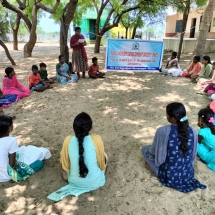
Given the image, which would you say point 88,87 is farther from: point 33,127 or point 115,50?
point 33,127

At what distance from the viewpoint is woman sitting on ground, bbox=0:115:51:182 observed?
2340 millimetres

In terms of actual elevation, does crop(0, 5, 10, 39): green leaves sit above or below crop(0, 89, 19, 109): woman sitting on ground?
above

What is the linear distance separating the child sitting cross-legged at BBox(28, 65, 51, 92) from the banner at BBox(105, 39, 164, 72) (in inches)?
78.7

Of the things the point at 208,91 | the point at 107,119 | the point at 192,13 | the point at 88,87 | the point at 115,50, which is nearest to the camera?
the point at 107,119

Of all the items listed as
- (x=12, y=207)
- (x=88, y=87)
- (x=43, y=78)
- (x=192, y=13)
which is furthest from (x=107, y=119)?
(x=192, y=13)

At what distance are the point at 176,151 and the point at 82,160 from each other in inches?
39.6

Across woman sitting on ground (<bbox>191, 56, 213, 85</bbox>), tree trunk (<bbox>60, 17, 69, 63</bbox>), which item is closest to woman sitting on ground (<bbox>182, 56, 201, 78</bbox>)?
woman sitting on ground (<bbox>191, 56, 213, 85</bbox>)

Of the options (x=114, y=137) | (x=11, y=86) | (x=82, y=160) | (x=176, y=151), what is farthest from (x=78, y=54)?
(x=176, y=151)

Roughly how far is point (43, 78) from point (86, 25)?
22.1m

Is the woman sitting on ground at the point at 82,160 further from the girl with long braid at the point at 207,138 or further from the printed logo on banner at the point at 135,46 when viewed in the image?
the printed logo on banner at the point at 135,46

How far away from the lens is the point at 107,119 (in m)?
4.25

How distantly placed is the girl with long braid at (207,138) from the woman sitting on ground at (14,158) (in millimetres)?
2135

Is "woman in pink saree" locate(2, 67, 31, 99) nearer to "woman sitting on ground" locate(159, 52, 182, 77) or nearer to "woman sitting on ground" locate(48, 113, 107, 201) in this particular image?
"woman sitting on ground" locate(48, 113, 107, 201)

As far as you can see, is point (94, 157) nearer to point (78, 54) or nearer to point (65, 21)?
point (78, 54)
